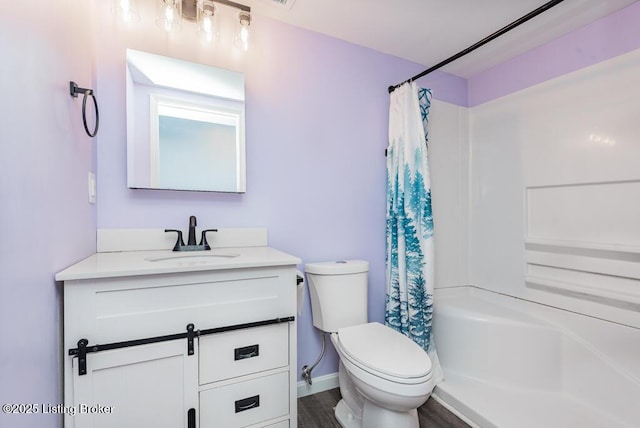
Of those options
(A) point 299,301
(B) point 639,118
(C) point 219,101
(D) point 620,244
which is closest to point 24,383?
(A) point 299,301

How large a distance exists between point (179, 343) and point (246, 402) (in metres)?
0.37

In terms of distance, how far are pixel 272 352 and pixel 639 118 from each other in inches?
84.4

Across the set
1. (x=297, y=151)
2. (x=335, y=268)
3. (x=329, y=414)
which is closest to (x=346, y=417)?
(x=329, y=414)

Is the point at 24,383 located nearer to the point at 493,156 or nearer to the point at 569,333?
the point at 569,333

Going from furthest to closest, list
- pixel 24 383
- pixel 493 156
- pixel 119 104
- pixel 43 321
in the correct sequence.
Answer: pixel 493 156 < pixel 119 104 < pixel 43 321 < pixel 24 383

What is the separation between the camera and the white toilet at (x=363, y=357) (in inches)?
46.4

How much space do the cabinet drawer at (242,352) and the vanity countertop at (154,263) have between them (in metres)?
0.27

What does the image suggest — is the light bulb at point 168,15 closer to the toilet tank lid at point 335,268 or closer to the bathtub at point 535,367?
the toilet tank lid at point 335,268

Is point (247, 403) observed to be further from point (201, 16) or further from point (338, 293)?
point (201, 16)

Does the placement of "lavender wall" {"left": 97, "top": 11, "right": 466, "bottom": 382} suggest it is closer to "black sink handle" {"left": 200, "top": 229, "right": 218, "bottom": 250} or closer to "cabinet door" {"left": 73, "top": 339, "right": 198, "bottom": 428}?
"black sink handle" {"left": 200, "top": 229, "right": 218, "bottom": 250}

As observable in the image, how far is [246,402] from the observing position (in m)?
1.16

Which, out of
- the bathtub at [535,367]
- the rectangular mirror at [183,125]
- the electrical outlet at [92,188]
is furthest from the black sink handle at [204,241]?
the bathtub at [535,367]

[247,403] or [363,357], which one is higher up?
[363,357]

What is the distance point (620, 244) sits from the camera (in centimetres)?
157
